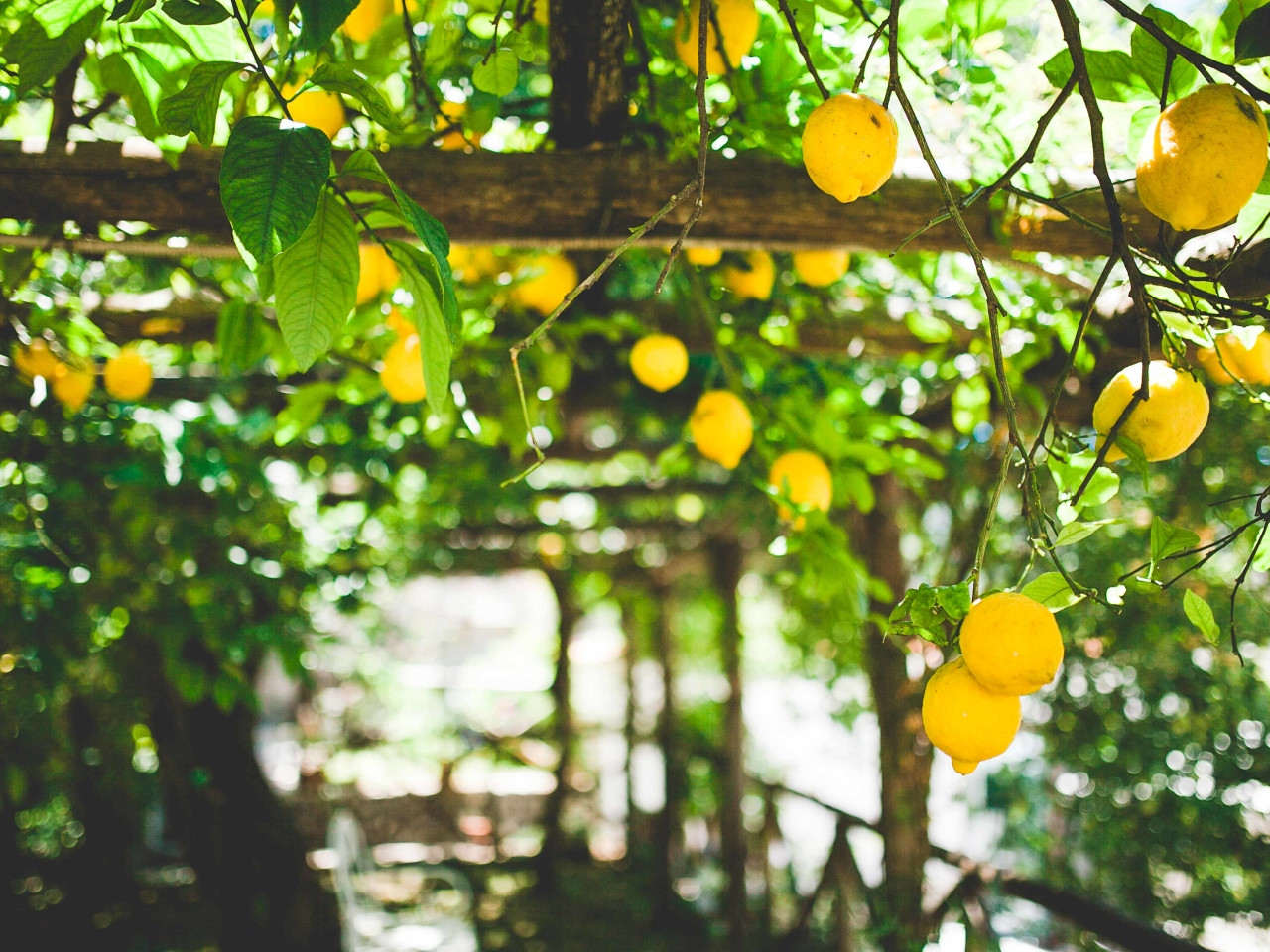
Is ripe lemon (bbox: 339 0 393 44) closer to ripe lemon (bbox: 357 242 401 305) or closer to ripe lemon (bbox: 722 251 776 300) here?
ripe lemon (bbox: 357 242 401 305)

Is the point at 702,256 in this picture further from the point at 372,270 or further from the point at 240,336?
the point at 240,336

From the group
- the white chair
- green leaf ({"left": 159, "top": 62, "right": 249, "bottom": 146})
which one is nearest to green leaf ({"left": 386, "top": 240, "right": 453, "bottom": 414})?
green leaf ({"left": 159, "top": 62, "right": 249, "bottom": 146})

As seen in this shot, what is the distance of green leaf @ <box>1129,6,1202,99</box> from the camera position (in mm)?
675

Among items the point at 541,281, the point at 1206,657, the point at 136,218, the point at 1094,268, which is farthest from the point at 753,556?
the point at 136,218

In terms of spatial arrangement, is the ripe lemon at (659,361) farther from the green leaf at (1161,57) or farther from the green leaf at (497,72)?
the green leaf at (1161,57)

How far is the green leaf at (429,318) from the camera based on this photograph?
68 cm

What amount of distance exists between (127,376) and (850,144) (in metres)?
1.63

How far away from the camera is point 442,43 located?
127 cm

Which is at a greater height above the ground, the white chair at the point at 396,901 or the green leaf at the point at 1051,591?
the green leaf at the point at 1051,591

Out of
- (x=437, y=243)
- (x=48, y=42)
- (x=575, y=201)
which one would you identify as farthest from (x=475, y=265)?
(x=437, y=243)

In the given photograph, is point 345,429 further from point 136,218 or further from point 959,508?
point 959,508

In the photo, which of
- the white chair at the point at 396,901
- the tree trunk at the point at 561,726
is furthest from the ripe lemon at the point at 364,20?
the tree trunk at the point at 561,726

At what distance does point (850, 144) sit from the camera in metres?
0.66

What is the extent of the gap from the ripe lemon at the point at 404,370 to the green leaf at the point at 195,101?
52 centimetres
